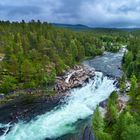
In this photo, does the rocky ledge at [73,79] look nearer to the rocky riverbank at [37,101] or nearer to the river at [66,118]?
the rocky riverbank at [37,101]

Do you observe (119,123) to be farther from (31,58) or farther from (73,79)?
(31,58)

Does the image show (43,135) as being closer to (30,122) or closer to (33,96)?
(30,122)

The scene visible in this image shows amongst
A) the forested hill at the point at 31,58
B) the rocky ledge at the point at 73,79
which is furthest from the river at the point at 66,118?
the forested hill at the point at 31,58

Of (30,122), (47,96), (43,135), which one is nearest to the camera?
(43,135)

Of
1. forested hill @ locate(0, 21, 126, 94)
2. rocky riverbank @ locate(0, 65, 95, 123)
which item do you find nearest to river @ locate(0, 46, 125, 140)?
rocky riverbank @ locate(0, 65, 95, 123)

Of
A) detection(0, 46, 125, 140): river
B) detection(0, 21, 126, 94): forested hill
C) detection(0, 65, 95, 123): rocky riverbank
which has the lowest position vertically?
detection(0, 65, 95, 123): rocky riverbank

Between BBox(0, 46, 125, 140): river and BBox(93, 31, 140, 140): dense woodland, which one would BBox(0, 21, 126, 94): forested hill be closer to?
BBox(0, 46, 125, 140): river

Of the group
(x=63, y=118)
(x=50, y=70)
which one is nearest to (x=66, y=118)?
(x=63, y=118)

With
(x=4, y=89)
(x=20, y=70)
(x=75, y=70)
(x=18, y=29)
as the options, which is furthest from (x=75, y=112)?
(x=18, y=29)
